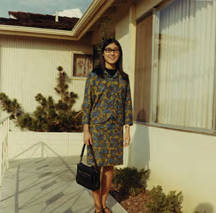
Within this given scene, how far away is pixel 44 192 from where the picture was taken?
315 centimetres

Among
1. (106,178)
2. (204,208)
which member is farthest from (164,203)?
(106,178)

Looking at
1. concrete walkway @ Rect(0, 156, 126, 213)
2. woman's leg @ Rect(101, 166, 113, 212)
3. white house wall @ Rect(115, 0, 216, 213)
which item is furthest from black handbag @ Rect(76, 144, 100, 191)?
white house wall @ Rect(115, 0, 216, 213)

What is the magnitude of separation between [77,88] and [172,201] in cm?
492

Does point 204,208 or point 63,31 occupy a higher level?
point 63,31

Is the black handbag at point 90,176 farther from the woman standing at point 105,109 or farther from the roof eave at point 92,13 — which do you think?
the roof eave at point 92,13

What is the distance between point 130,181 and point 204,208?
1.15 meters

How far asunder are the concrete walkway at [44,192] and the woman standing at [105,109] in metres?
0.53

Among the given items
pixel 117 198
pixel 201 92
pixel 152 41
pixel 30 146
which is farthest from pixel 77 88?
pixel 201 92

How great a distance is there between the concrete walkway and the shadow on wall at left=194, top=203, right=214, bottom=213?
2.40 ft

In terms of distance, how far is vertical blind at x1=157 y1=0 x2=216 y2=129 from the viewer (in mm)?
2299

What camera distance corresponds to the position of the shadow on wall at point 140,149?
332 centimetres

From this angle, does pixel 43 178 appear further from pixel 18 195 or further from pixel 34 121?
pixel 34 121

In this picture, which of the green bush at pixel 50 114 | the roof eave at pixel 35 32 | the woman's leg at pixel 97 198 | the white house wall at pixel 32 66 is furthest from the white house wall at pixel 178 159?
the white house wall at pixel 32 66

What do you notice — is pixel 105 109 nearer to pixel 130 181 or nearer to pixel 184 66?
pixel 184 66
